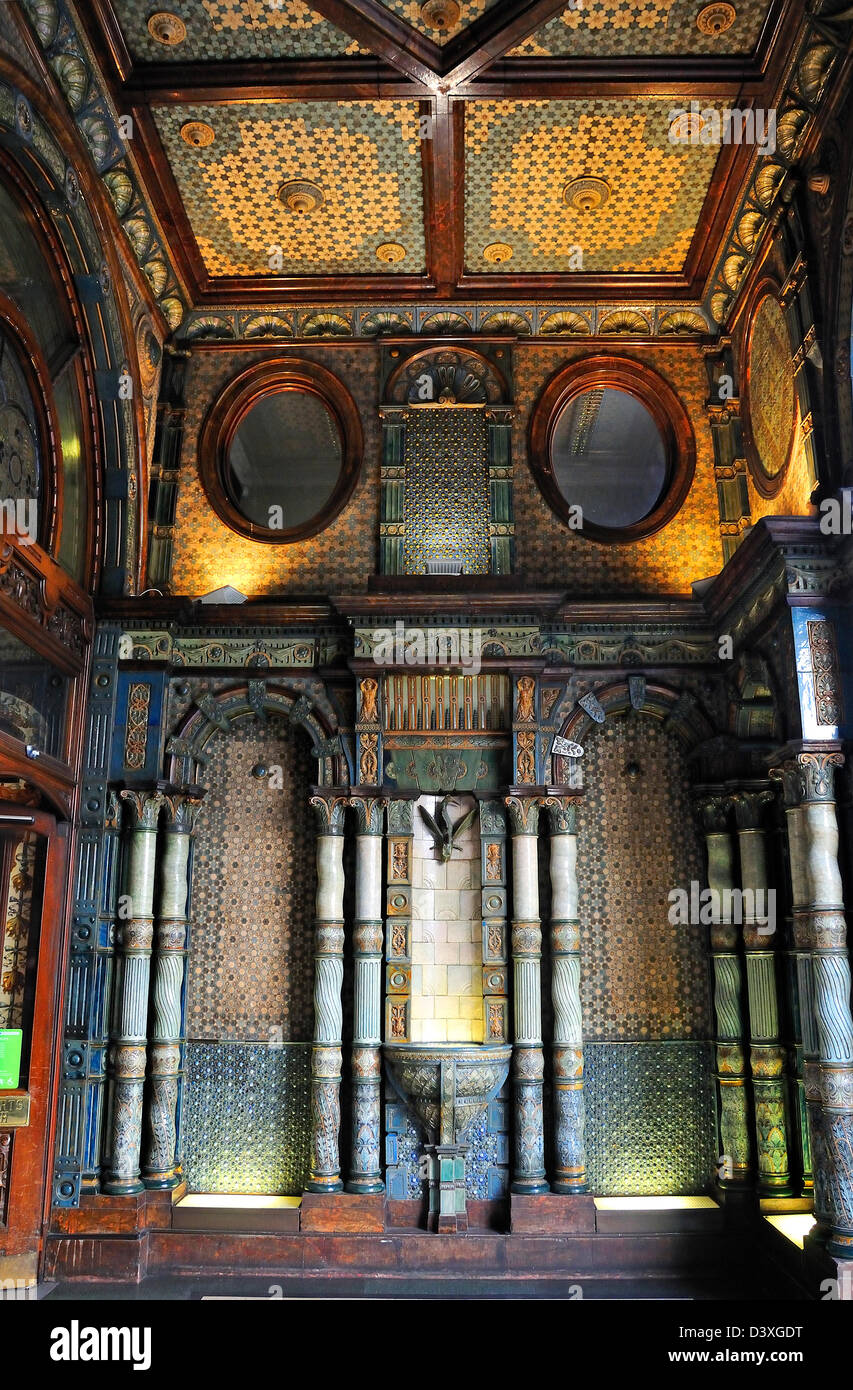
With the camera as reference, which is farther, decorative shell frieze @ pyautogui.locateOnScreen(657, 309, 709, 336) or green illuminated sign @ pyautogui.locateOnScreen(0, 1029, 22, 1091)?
decorative shell frieze @ pyautogui.locateOnScreen(657, 309, 709, 336)

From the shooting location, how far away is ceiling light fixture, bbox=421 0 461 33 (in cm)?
712

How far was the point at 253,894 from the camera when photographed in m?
9.15

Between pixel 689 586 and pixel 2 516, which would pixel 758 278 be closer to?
pixel 689 586

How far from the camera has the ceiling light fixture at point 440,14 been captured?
23.4 ft

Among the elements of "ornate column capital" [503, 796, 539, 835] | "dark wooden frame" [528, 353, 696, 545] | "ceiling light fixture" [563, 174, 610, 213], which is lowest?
"ornate column capital" [503, 796, 539, 835]

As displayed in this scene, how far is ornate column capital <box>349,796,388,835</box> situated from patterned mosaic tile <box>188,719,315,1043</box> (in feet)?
1.93

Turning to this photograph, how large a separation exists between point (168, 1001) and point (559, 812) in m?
3.50

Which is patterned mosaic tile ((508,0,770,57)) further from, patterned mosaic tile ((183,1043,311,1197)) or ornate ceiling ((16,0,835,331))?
patterned mosaic tile ((183,1043,311,1197))

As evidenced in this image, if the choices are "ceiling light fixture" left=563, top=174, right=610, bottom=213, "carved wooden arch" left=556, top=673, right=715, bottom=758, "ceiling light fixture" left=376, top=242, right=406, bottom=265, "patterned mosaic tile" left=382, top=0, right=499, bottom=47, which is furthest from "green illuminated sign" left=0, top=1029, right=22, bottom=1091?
"ceiling light fixture" left=563, top=174, right=610, bottom=213

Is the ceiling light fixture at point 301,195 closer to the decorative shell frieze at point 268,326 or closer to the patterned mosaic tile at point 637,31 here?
the decorative shell frieze at point 268,326

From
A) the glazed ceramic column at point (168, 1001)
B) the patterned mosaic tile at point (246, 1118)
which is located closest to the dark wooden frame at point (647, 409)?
the glazed ceramic column at point (168, 1001)

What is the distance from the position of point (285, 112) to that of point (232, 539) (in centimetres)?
347

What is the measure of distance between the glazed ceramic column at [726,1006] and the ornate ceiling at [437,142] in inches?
182

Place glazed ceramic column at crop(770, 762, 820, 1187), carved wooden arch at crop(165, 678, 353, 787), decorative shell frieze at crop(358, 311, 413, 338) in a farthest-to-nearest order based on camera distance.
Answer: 1. decorative shell frieze at crop(358, 311, 413, 338)
2. carved wooden arch at crop(165, 678, 353, 787)
3. glazed ceramic column at crop(770, 762, 820, 1187)
